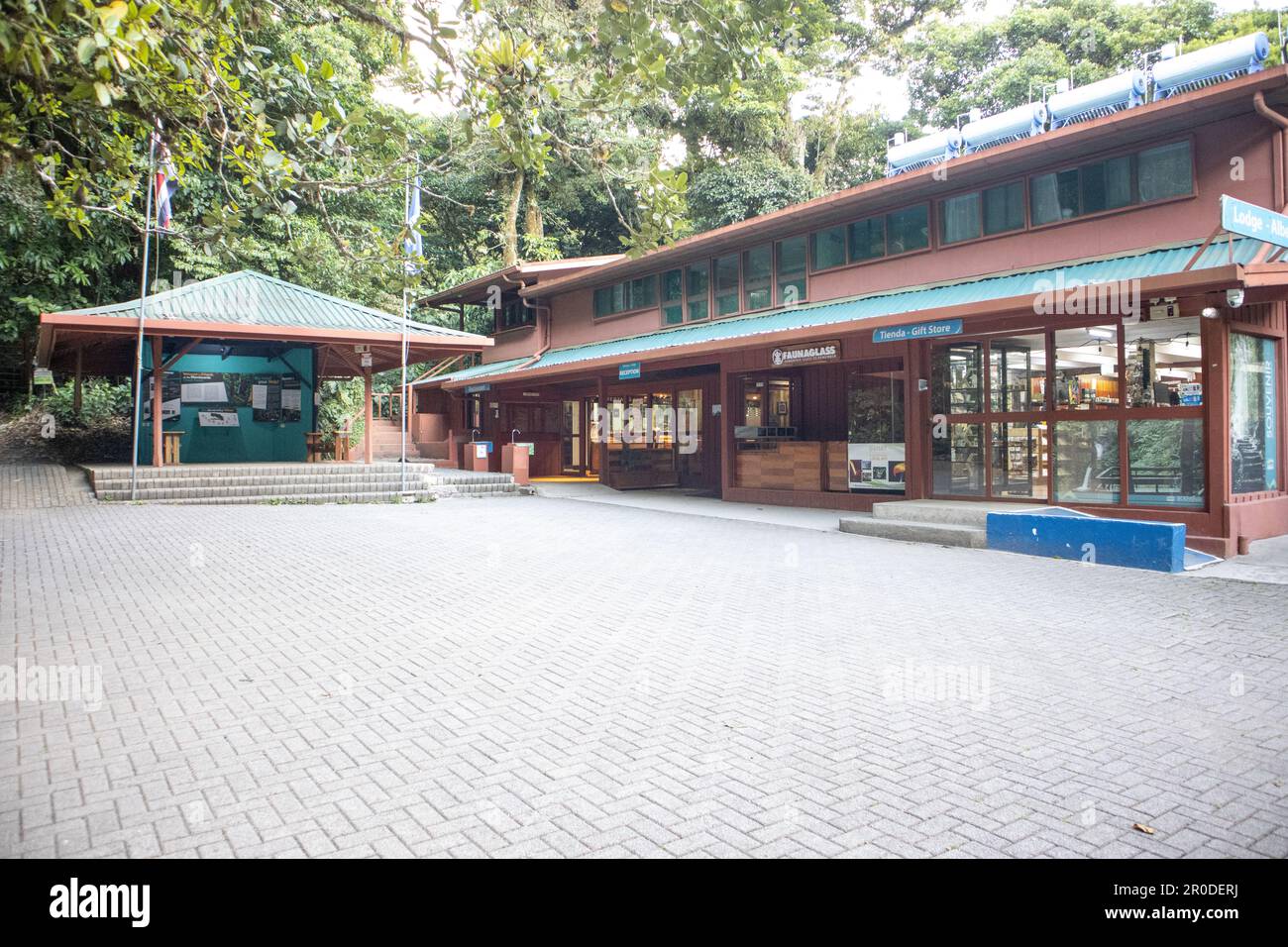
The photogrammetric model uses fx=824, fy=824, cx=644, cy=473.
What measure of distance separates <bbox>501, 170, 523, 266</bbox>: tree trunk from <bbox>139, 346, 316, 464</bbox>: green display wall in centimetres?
1272

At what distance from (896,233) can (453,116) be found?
10237mm

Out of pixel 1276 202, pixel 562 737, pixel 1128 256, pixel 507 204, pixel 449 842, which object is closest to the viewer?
pixel 449 842

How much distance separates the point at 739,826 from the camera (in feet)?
10.4

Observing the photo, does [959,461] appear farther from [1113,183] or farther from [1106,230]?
[1113,183]

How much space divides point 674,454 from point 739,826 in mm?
18982

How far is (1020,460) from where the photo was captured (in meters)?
12.4

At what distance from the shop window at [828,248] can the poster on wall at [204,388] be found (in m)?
14.3

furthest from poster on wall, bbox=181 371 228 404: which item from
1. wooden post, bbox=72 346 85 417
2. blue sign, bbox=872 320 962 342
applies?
blue sign, bbox=872 320 962 342

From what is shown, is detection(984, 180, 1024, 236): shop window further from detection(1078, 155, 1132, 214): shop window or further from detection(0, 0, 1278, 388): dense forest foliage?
detection(0, 0, 1278, 388): dense forest foliage

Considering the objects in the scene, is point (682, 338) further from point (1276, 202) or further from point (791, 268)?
point (1276, 202)

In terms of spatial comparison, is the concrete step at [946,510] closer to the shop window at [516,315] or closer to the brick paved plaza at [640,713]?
the brick paved plaza at [640,713]

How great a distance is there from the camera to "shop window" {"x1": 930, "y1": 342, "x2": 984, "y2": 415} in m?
12.9

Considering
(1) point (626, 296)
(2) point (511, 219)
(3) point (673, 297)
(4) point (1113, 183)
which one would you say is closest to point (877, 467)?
(4) point (1113, 183)
